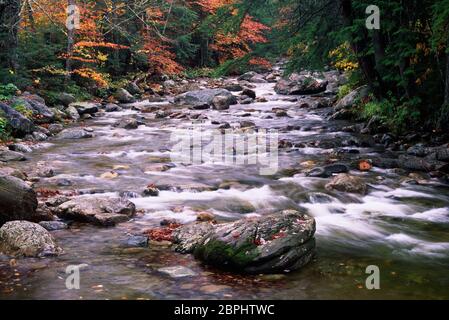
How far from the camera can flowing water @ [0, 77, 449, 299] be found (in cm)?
455

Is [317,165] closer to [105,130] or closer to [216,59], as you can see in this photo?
[105,130]

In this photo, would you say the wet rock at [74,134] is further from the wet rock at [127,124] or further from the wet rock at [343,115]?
the wet rock at [343,115]

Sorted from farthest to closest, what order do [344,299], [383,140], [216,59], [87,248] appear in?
1. [216,59]
2. [383,140]
3. [87,248]
4. [344,299]

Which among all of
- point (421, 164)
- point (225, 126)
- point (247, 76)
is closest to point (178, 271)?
point (421, 164)

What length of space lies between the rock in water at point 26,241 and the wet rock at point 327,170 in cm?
603

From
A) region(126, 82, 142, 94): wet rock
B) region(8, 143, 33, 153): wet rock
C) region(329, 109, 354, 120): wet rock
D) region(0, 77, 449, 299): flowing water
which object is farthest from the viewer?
region(126, 82, 142, 94): wet rock

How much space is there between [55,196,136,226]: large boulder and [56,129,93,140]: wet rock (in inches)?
292

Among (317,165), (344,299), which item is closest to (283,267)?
(344,299)

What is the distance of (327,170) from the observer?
10039mm

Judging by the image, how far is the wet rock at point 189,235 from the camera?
5.66 m

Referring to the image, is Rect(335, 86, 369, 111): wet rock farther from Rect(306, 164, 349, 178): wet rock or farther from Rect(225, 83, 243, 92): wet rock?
Rect(225, 83, 243, 92): wet rock

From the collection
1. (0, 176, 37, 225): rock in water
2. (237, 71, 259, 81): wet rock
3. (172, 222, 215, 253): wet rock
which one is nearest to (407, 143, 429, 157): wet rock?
(172, 222, 215, 253): wet rock

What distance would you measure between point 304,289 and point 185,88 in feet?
81.3

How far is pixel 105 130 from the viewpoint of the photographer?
51.6ft
